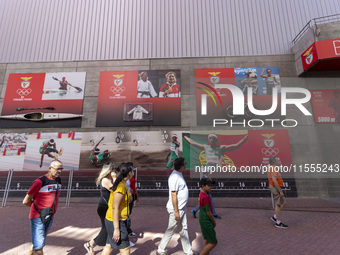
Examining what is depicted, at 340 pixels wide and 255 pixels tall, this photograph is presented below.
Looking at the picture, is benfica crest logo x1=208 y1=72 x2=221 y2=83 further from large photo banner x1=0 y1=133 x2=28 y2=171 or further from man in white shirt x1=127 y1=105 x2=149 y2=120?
large photo banner x1=0 y1=133 x2=28 y2=171

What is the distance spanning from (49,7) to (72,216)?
1317 cm

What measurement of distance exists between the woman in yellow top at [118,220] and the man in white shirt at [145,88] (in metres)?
7.96

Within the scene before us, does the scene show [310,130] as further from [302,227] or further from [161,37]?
[161,37]

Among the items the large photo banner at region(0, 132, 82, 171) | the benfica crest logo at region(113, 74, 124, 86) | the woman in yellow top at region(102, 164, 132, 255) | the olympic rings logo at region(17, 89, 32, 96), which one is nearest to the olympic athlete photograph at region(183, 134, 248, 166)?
the benfica crest logo at region(113, 74, 124, 86)

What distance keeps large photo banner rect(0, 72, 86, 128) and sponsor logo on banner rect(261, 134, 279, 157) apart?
978cm

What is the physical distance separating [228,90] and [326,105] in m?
5.11

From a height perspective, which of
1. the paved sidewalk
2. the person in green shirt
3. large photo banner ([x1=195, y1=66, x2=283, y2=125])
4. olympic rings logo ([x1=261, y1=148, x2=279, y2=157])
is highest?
large photo banner ([x1=195, y1=66, x2=283, y2=125])

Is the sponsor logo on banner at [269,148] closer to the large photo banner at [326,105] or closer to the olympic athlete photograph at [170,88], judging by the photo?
the large photo banner at [326,105]

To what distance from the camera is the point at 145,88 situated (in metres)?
10.1

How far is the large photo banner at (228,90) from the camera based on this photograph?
959cm

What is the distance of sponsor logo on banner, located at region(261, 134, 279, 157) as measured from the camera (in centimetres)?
900

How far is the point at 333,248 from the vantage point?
3.57 meters

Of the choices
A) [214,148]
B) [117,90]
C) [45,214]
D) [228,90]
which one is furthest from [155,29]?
[45,214]

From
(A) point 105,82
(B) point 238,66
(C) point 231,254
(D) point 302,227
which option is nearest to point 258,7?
(B) point 238,66
